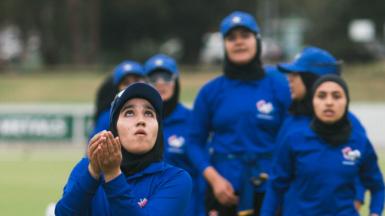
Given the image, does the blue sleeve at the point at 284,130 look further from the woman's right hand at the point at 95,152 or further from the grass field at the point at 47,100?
the grass field at the point at 47,100

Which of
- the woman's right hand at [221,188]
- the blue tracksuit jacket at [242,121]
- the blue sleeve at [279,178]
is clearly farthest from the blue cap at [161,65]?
the blue sleeve at [279,178]

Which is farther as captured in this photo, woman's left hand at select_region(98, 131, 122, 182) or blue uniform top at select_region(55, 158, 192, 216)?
blue uniform top at select_region(55, 158, 192, 216)

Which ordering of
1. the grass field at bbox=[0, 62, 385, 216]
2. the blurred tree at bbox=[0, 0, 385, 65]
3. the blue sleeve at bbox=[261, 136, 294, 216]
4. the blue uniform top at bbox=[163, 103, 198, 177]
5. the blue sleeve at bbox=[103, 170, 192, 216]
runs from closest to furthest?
the blue sleeve at bbox=[103, 170, 192, 216], the blue sleeve at bbox=[261, 136, 294, 216], the blue uniform top at bbox=[163, 103, 198, 177], the grass field at bbox=[0, 62, 385, 216], the blurred tree at bbox=[0, 0, 385, 65]

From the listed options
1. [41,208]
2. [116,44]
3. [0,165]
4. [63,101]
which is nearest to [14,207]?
[41,208]

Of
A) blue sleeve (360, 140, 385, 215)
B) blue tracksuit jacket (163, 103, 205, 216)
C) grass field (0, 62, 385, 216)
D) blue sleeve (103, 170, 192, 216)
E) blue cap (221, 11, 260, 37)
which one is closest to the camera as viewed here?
blue sleeve (103, 170, 192, 216)

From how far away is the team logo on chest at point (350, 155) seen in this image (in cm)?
634

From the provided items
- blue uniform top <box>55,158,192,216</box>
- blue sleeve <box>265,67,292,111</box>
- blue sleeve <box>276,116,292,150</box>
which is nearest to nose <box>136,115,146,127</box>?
blue uniform top <box>55,158,192,216</box>

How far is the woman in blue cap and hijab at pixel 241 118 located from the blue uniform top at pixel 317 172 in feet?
2.62

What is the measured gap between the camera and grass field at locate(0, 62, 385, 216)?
50.9 feet

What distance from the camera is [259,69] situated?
7.39 meters

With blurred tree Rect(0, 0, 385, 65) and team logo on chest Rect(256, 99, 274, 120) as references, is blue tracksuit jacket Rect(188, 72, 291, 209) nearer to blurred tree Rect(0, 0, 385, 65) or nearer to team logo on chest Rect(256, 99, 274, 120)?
team logo on chest Rect(256, 99, 274, 120)

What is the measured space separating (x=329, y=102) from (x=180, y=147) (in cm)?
190

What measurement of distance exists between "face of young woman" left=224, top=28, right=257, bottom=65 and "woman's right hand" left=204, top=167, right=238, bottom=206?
80cm

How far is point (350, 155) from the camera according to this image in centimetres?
636
